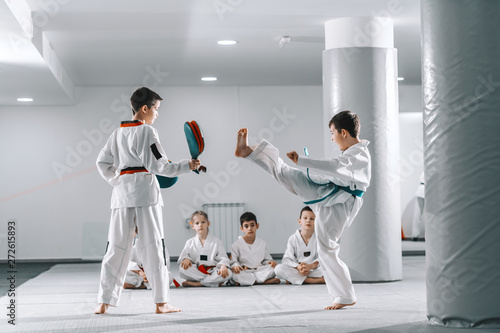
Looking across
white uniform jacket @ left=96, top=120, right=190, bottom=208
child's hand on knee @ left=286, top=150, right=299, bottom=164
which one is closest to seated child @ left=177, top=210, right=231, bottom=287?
white uniform jacket @ left=96, top=120, right=190, bottom=208

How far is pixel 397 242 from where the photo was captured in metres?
6.16

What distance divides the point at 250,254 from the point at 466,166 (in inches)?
125

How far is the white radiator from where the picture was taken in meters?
9.62

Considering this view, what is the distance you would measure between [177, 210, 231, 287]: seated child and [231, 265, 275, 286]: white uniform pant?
10 cm

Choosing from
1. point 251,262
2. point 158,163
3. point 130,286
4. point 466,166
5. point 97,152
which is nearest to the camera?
point 466,166

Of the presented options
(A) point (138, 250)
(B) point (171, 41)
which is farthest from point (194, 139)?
(B) point (171, 41)

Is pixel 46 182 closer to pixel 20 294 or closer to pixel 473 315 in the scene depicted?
pixel 20 294

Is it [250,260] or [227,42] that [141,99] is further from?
[227,42]

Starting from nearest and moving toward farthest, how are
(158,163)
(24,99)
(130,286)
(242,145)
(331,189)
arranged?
(242,145), (158,163), (331,189), (130,286), (24,99)

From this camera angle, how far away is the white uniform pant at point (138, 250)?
4098 mm

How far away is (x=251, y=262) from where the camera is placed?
20.6 feet

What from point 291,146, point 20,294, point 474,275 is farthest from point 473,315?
point 291,146

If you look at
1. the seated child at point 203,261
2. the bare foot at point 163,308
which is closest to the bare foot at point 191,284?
the seated child at point 203,261

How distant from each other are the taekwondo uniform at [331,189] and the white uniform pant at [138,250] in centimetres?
75
